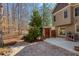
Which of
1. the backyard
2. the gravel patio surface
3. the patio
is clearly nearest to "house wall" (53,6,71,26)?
the backyard

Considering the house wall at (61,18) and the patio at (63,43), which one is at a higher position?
the house wall at (61,18)

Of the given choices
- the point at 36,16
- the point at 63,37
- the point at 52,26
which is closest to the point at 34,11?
the point at 36,16

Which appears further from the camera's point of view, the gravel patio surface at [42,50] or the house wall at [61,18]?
the house wall at [61,18]

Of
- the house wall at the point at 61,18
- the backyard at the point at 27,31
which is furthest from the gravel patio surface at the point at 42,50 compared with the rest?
the house wall at the point at 61,18

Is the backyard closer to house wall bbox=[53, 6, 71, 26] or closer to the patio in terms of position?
the patio

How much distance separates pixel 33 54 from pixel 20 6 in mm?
988

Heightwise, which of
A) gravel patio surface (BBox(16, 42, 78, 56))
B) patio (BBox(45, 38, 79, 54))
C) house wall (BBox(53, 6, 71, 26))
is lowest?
gravel patio surface (BBox(16, 42, 78, 56))

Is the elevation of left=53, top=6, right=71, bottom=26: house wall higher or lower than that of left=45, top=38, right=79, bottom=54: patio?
higher

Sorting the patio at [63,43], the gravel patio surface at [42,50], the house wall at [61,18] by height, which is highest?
the house wall at [61,18]

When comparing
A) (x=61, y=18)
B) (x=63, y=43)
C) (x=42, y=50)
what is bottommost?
(x=42, y=50)

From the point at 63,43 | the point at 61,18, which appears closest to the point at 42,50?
the point at 63,43

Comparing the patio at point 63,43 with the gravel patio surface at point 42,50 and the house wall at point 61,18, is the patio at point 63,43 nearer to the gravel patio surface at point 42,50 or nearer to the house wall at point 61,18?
the gravel patio surface at point 42,50

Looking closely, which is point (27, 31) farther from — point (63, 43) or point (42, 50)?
point (63, 43)

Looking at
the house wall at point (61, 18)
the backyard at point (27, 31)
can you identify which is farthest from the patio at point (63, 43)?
the house wall at point (61, 18)
